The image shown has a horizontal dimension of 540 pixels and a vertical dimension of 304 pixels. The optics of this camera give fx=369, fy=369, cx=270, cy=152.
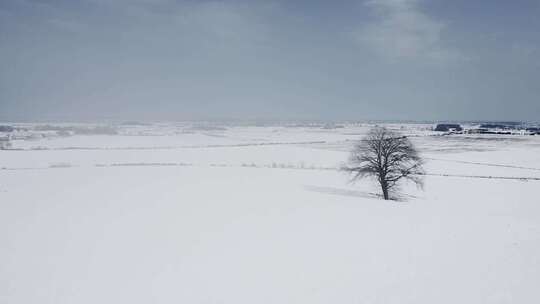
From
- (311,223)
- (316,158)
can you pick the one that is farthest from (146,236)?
(316,158)

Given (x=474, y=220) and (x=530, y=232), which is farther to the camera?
(x=474, y=220)

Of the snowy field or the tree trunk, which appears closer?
the snowy field

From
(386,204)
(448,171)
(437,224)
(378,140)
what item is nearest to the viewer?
(437,224)

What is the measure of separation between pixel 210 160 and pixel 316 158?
20.4 metres

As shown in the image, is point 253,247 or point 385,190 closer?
point 253,247

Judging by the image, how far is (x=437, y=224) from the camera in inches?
840

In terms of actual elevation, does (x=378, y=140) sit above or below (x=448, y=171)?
above

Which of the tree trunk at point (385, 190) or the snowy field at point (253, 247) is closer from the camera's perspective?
the snowy field at point (253, 247)

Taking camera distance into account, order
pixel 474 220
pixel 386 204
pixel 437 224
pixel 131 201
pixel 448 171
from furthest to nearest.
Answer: pixel 448 171
pixel 386 204
pixel 131 201
pixel 474 220
pixel 437 224

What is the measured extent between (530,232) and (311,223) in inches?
466

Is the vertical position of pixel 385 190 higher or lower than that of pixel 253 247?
lower

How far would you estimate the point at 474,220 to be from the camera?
2292 centimetres

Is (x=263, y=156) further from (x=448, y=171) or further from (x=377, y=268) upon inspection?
(x=377, y=268)

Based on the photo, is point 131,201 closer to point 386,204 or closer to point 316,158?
point 386,204
